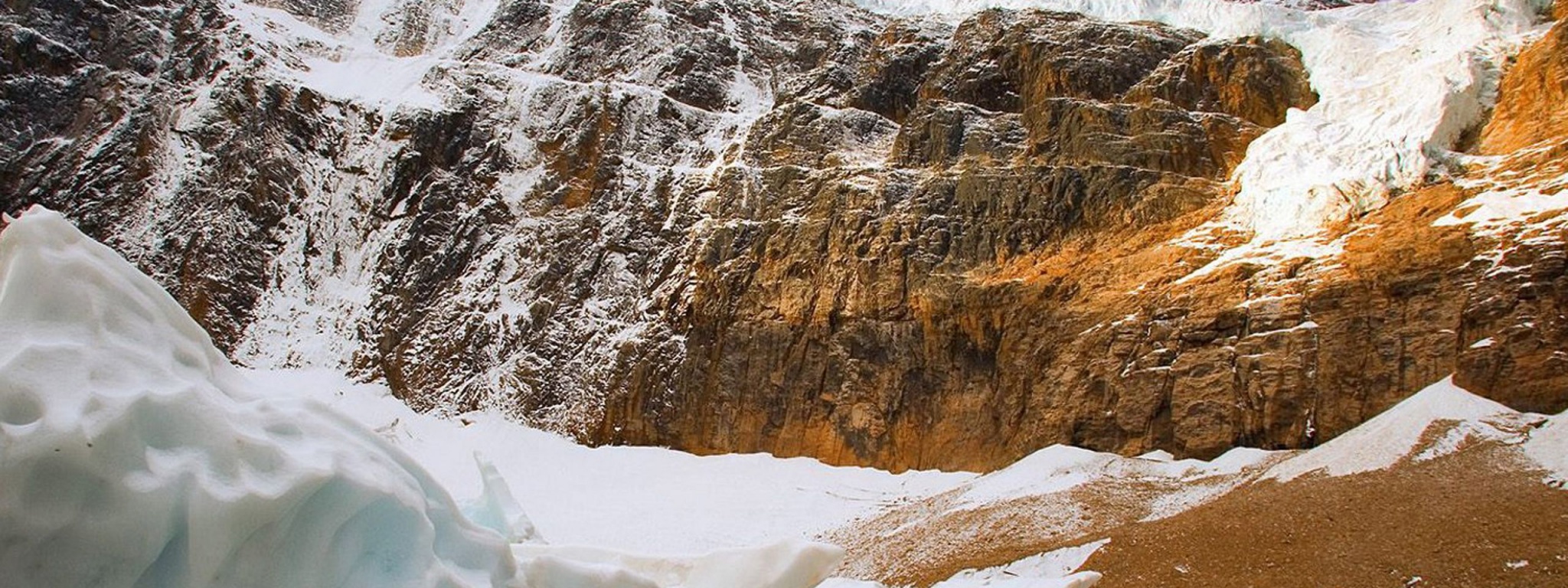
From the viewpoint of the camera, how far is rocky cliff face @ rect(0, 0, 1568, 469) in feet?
59.3

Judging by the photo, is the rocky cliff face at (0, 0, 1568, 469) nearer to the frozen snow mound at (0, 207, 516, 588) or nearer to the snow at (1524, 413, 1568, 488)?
the snow at (1524, 413, 1568, 488)

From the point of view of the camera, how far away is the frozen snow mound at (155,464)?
3975 millimetres

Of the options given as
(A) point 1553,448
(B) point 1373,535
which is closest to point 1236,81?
(A) point 1553,448

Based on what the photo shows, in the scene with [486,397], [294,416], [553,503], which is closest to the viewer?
[294,416]

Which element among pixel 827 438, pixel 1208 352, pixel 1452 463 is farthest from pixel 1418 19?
pixel 827 438

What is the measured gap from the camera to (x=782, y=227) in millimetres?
27750

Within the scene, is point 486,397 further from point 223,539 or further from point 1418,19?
point 1418,19

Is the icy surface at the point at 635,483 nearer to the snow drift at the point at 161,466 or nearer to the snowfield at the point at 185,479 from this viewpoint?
the snowfield at the point at 185,479

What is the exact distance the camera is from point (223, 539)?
430 cm

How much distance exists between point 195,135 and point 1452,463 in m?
36.5

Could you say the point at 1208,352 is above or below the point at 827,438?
above

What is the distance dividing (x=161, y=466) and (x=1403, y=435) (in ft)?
55.0

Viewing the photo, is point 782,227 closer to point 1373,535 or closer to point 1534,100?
point 1534,100

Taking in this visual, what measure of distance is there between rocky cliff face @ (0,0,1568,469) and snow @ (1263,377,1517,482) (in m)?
0.61
